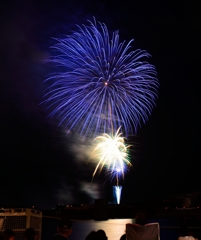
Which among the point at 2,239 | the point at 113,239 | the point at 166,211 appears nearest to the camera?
the point at 2,239

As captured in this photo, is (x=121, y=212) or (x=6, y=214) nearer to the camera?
(x=6, y=214)

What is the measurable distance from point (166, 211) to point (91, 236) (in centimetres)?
16777

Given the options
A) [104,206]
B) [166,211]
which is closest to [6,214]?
[104,206]

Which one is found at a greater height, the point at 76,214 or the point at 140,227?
the point at 76,214

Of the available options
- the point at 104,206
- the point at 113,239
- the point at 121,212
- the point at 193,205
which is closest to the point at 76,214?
the point at 121,212

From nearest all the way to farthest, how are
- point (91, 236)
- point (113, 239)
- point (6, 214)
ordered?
point (91, 236) < point (6, 214) < point (113, 239)

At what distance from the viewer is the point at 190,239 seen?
29.1 ft

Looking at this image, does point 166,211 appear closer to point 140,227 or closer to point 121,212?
point 121,212

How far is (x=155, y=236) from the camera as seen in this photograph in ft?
29.2

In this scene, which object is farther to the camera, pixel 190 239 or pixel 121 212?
pixel 121 212

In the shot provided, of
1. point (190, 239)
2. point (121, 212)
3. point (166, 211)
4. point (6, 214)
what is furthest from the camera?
point (121, 212)

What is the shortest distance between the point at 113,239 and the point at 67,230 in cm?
8040

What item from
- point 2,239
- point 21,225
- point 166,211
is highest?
point 166,211

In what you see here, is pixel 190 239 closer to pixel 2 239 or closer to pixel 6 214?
pixel 2 239
